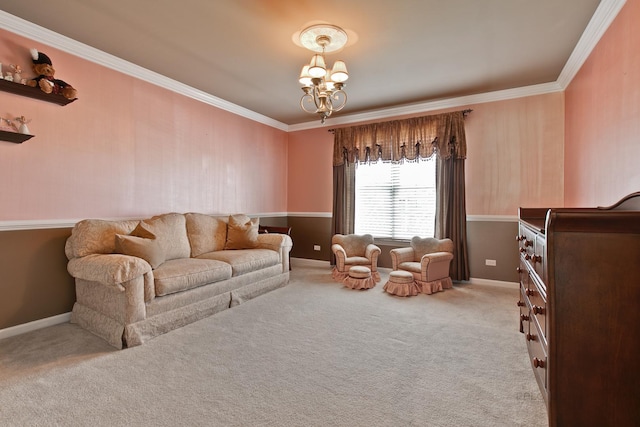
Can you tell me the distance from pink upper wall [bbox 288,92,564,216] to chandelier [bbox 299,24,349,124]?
8.34ft

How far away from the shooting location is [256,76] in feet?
13.2

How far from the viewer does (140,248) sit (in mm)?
2953

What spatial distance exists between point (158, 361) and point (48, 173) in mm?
2202

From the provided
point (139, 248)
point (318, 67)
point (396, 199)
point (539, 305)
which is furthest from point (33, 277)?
point (396, 199)

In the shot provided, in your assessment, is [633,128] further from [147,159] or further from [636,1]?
[147,159]

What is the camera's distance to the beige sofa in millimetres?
2617

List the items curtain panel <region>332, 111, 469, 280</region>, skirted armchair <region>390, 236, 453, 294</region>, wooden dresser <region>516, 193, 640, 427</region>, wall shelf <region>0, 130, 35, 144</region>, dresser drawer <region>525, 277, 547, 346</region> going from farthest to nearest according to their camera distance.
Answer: curtain panel <region>332, 111, 469, 280</region> → skirted armchair <region>390, 236, 453, 294</region> → wall shelf <region>0, 130, 35, 144</region> → dresser drawer <region>525, 277, 547, 346</region> → wooden dresser <region>516, 193, 640, 427</region>

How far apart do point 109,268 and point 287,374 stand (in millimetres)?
1684

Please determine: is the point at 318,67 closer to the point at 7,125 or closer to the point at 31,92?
the point at 31,92

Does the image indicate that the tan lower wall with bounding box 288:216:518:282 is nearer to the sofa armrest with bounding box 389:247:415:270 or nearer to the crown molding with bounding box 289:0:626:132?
the sofa armrest with bounding box 389:247:415:270

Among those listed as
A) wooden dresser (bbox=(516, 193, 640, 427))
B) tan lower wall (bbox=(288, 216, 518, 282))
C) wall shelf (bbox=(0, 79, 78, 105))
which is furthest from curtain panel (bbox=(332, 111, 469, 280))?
wall shelf (bbox=(0, 79, 78, 105))

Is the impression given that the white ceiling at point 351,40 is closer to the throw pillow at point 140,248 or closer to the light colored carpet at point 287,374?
the throw pillow at point 140,248

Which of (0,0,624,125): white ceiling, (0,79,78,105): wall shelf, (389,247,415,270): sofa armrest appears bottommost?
(389,247,415,270): sofa armrest

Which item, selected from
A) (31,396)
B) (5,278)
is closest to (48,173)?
(5,278)
